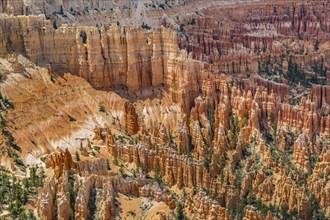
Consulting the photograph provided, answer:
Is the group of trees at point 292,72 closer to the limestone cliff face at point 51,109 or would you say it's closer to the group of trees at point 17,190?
the limestone cliff face at point 51,109

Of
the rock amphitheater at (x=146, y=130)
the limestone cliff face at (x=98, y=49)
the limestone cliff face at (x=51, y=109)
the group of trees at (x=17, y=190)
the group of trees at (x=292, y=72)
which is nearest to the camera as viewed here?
the group of trees at (x=17, y=190)

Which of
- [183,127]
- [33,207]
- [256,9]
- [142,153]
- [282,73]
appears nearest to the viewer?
[33,207]

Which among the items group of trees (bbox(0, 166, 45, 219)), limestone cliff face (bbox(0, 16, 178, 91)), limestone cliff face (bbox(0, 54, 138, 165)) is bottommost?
group of trees (bbox(0, 166, 45, 219))

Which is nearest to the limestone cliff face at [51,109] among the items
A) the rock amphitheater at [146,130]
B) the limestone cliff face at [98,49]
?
the rock amphitheater at [146,130]

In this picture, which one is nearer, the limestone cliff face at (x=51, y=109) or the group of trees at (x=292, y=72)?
the limestone cliff face at (x=51, y=109)

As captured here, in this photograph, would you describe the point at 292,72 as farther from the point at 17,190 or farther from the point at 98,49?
the point at 17,190

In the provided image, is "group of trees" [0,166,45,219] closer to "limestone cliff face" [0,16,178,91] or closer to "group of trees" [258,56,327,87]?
"limestone cliff face" [0,16,178,91]

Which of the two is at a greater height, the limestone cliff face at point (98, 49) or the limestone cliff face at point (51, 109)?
the limestone cliff face at point (98, 49)

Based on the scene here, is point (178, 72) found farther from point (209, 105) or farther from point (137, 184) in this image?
point (137, 184)

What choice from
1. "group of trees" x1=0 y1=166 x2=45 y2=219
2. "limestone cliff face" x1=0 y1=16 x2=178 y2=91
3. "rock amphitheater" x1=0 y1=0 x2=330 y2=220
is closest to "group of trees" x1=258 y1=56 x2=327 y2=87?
"rock amphitheater" x1=0 y1=0 x2=330 y2=220

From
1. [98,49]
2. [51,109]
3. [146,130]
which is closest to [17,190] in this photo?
[51,109]

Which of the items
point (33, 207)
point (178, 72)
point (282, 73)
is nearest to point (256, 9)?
point (282, 73)
